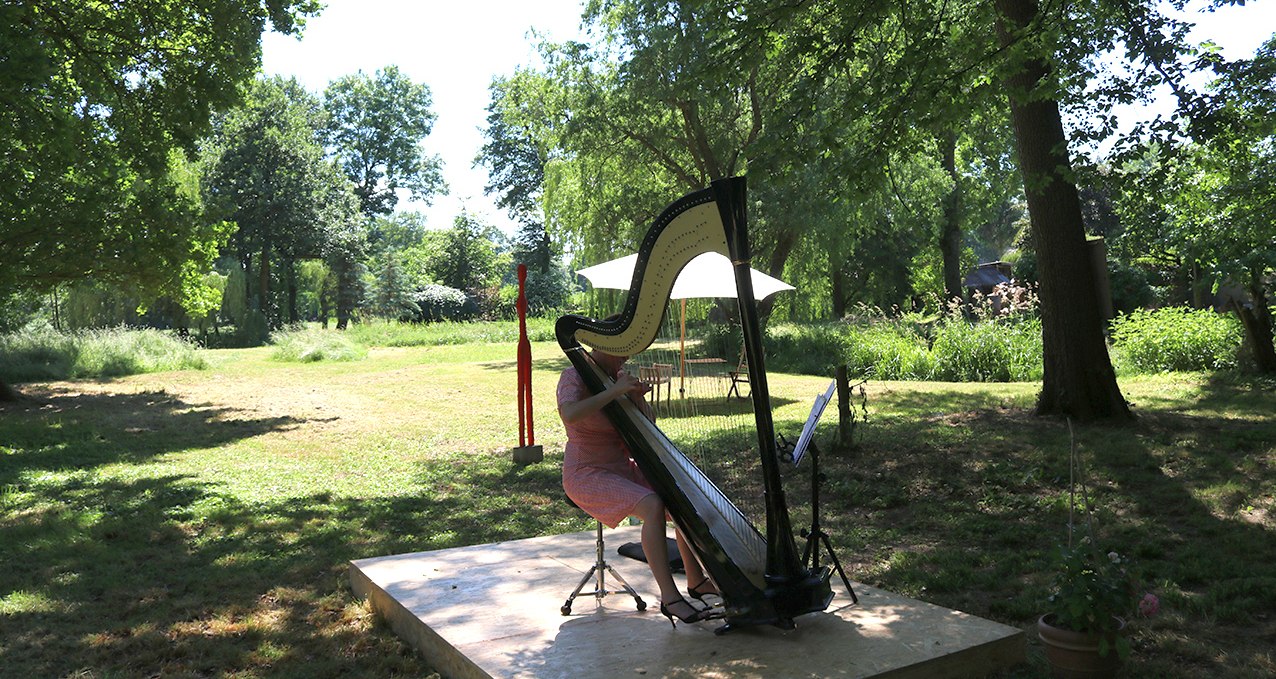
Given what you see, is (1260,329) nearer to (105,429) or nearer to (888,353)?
(888,353)

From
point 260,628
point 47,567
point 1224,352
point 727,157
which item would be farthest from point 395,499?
point 727,157

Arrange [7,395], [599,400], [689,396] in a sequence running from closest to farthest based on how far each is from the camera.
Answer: [599,400] < [689,396] < [7,395]

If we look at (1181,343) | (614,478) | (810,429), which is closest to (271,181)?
(1181,343)

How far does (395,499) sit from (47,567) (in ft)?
9.38

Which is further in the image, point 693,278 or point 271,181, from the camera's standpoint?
point 271,181

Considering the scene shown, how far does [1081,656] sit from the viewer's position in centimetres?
357

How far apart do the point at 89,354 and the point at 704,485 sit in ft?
71.1

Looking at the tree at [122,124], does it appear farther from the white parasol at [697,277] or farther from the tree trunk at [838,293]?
the tree trunk at [838,293]

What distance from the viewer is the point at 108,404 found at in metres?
15.6

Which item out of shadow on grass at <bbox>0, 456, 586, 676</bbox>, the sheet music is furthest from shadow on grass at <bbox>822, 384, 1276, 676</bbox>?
shadow on grass at <bbox>0, 456, 586, 676</bbox>

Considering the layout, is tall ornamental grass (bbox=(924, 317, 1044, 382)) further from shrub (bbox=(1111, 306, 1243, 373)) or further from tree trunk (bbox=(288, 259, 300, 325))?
tree trunk (bbox=(288, 259, 300, 325))

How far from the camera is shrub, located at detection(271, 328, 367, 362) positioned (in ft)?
86.2

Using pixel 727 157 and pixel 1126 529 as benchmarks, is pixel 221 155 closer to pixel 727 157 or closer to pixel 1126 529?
pixel 727 157

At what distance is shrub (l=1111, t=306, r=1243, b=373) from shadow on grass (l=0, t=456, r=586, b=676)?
34.1 ft
